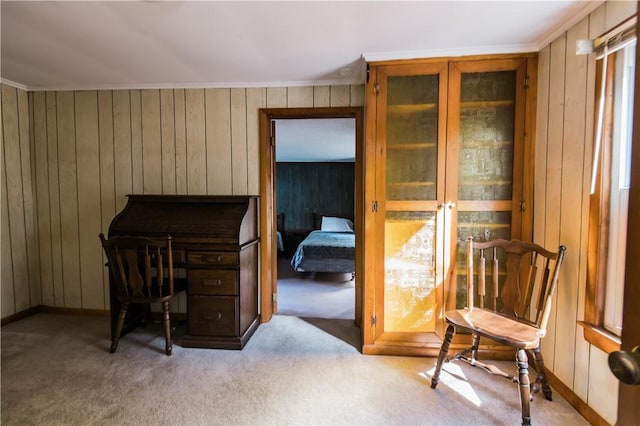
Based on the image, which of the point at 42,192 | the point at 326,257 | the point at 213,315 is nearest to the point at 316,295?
the point at 326,257

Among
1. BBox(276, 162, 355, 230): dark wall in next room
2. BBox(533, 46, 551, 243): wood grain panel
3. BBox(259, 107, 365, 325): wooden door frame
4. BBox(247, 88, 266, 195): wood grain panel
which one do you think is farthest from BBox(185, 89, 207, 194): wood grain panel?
BBox(276, 162, 355, 230): dark wall in next room

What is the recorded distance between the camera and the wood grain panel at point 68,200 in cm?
307

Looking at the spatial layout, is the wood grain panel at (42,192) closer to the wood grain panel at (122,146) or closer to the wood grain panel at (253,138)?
the wood grain panel at (122,146)

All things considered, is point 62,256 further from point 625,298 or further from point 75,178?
point 625,298

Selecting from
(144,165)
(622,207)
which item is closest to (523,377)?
(622,207)

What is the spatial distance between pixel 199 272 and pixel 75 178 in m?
1.78

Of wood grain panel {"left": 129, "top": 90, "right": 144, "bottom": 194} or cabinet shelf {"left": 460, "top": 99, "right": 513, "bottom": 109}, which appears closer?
cabinet shelf {"left": 460, "top": 99, "right": 513, "bottom": 109}

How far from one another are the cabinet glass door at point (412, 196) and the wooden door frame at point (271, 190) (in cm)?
55

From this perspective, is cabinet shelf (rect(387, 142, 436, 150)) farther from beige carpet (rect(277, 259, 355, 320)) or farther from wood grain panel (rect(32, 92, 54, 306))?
wood grain panel (rect(32, 92, 54, 306))

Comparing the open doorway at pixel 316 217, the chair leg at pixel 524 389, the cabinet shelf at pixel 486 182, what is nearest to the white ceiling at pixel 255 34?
the cabinet shelf at pixel 486 182

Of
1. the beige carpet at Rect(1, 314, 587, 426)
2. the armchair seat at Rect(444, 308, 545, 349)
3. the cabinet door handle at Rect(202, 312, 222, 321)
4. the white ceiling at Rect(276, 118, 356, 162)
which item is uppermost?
the white ceiling at Rect(276, 118, 356, 162)

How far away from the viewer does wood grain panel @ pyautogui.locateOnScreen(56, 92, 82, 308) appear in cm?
307

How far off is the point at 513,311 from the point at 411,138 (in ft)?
4.38

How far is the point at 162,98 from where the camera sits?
2.98 m
